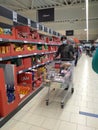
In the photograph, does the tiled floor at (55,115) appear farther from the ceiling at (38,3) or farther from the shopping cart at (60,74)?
the ceiling at (38,3)


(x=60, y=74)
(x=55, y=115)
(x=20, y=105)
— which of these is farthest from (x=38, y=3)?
(x=55, y=115)

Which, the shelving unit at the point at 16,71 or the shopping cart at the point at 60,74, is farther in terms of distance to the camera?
the shopping cart at the point at 60,74

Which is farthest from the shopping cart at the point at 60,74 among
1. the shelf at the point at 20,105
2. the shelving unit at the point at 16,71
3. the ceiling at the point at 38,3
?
the ceiling at the point at 38,3

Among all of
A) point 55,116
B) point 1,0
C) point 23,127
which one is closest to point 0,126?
point 23,127

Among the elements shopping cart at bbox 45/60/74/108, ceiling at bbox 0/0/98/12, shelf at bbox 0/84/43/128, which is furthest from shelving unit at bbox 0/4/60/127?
ceiling at bbox 0/0/98/12

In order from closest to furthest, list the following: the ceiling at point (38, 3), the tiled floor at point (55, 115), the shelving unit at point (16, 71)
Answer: the tiled floor at point (55, 115)
the shelving unit at point (16, 71)
the ceiling at point (38, 3)

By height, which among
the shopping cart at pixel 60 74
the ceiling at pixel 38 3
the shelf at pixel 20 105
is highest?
the ceiling at pixel 38 3

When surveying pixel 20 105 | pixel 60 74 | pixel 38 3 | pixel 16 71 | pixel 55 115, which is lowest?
pixel 55 115

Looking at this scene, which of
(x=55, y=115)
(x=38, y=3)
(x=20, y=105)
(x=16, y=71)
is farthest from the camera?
(x=38, y=3)

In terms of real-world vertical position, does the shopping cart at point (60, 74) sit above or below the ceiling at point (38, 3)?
below

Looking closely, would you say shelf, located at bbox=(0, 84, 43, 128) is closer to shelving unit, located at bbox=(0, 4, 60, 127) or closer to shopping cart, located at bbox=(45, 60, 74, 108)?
shelving unit, located at bbox=(0, 4, 60, 127)

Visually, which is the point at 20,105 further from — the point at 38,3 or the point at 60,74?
the point at 38,3

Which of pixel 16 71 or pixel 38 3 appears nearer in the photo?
pixel 16 71

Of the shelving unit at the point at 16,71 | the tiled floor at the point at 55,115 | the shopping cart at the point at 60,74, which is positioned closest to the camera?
the tiled floor at the point at 55,115
